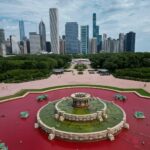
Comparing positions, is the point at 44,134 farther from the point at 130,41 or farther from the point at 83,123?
the point at 130,41

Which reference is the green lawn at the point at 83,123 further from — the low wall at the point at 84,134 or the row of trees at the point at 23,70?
the row of trees at the point at 23,70

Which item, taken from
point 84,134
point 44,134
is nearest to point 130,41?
point 84,134

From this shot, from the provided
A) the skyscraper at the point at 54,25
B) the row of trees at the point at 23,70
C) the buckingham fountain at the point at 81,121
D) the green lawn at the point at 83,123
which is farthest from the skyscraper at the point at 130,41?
the green lawn at the point at 83,123

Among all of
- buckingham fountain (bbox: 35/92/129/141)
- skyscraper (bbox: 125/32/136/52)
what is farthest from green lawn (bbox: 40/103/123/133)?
skyscraper (bbox: 125/32/136/52)

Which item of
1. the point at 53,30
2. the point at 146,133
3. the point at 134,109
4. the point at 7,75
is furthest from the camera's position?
the point at 53,30

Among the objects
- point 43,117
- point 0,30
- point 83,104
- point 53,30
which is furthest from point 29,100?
point 0,30

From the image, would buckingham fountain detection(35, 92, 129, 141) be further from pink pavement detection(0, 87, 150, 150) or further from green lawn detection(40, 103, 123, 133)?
pink pavement detection(0, 87, 150, 150)

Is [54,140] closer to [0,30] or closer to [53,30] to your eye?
[53,30]

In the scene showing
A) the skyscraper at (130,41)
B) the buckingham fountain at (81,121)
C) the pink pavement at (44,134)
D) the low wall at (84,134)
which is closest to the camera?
the pink pavement at (44,134)
